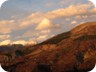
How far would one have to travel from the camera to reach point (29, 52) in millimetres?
6363

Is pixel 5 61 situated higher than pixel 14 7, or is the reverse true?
pixel 14 7

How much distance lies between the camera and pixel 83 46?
6363mm

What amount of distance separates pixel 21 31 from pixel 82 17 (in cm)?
127

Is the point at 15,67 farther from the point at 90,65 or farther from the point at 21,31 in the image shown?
the point at 90,65

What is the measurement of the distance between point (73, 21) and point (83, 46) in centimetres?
55

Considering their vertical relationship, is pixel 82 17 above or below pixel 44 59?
above

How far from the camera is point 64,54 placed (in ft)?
20.9

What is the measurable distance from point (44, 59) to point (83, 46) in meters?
0.82

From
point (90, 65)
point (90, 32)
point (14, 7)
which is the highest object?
point (14, 7)

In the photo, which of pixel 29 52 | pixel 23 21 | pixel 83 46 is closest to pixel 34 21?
pixel 23 21

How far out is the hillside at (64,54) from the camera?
6.34m

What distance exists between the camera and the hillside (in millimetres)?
6340

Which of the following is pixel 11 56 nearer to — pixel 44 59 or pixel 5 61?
pixel 5 61

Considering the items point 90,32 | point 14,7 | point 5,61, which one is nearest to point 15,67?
point 5,61
